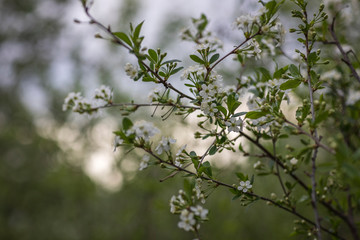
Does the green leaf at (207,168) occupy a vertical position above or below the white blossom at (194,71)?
below

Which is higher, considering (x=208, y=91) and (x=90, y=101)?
(x=90, y=101)

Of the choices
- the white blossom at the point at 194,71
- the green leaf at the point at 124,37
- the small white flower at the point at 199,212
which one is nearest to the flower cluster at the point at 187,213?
the small white flower at the point at 199,212

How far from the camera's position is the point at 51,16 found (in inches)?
416

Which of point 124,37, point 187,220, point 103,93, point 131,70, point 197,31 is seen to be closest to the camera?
point 187,220

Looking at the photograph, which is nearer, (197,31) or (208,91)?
(208,91)

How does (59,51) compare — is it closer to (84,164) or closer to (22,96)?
(22,96)

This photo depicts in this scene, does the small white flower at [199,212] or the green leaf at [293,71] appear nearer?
the small white flower at [199,212]

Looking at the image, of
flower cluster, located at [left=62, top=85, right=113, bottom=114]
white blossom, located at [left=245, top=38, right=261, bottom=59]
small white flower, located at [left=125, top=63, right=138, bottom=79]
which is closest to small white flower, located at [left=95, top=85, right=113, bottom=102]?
flower cluster, located at [left=62, top=85, right=113, bottom=114]

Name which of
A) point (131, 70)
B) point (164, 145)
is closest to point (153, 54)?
point (131, 70)

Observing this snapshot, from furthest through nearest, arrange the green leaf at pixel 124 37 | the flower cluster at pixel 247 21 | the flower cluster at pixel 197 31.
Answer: the flower cluster at pixel 197 31, the flower cluster at pixel 247 21, the green leaf at pixel 124 37

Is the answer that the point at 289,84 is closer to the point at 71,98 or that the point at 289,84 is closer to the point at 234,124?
the point at 234,124

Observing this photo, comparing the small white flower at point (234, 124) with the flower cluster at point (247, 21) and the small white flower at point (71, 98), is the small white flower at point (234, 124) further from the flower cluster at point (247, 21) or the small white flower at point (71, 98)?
the small white flower at point (71, 98)

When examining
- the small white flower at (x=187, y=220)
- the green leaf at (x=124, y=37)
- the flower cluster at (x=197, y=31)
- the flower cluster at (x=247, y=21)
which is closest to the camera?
the small white flower at (x=187, y=220)

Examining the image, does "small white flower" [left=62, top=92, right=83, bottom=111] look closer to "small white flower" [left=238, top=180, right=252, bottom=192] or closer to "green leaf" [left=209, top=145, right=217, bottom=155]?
"green leaf" [left=209, top=145, right=217, bottom=155]
